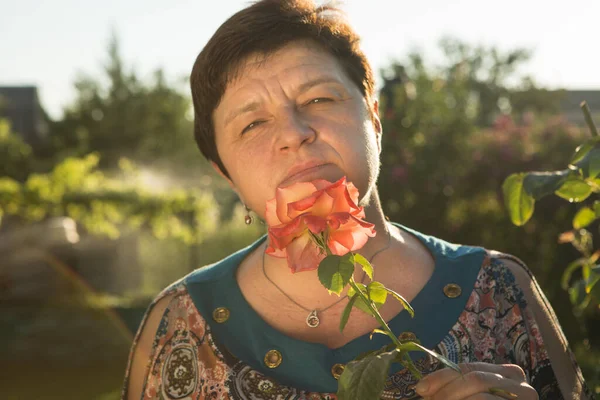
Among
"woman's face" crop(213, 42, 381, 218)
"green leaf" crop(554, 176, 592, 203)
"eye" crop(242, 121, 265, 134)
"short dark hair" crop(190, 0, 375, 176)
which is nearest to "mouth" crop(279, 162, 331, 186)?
"woman's face" crop(213, 42, 381, 218)

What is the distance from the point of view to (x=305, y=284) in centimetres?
189

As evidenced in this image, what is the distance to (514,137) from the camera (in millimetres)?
7262

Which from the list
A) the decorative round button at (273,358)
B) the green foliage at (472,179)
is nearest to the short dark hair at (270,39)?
the decorative round button at (273,358)

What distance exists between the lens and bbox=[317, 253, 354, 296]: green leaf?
39.3 inches

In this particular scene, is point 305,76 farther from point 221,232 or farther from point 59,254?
point 221,232

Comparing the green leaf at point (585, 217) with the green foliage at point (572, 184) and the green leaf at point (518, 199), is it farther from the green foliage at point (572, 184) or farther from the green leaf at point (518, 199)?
the green leaf at point (518, 199)

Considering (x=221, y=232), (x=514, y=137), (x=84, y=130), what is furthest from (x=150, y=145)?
(x=514, y=137)

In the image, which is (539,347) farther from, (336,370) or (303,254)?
(303,254)

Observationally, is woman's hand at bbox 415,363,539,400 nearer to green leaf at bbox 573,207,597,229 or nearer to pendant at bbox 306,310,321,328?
pendant at bbox 306,310,321,328

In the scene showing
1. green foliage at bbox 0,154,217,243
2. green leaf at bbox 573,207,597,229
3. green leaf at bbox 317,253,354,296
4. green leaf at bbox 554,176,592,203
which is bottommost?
green leaf at bbox 573,207,597,229

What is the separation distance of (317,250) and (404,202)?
524 cm

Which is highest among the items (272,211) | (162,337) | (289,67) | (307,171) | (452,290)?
(289,67)

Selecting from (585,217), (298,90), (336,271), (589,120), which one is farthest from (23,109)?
(336,271)

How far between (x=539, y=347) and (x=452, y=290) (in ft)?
0.88
